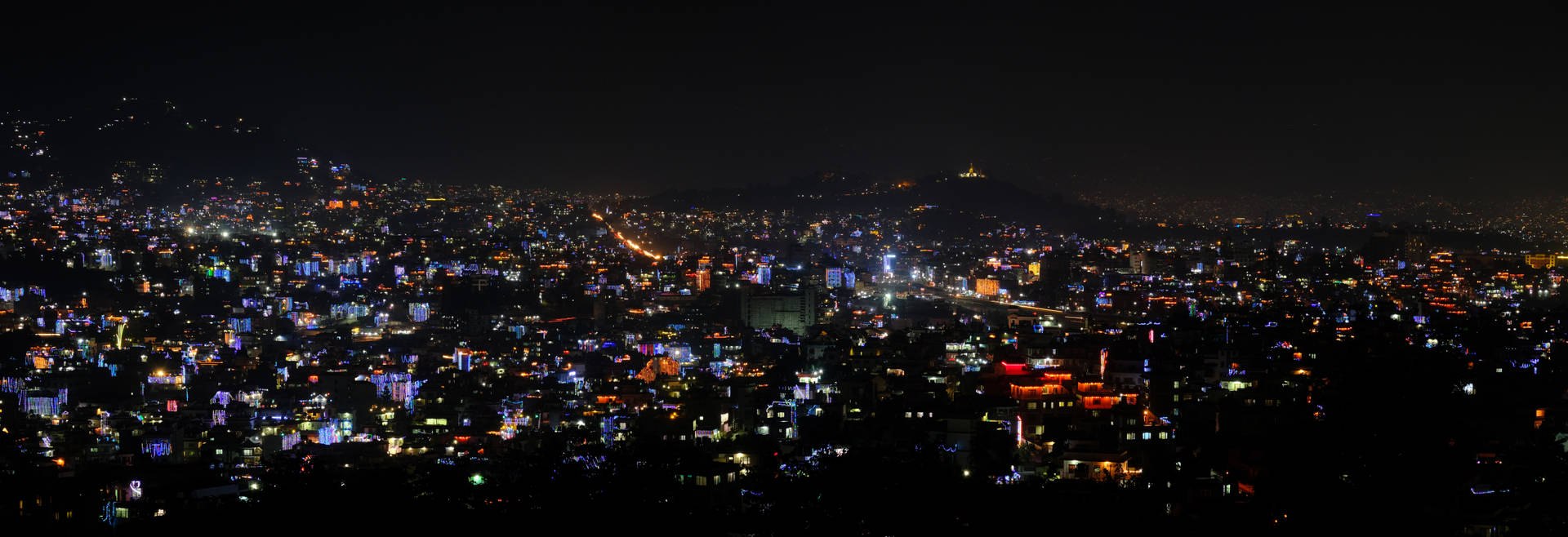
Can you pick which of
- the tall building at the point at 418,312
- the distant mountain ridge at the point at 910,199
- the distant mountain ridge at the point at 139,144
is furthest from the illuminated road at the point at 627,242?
the tall building at the point at 418,312

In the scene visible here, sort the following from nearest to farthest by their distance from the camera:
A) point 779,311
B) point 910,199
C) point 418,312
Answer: point 418,312 → point 779,311 → point 910,199

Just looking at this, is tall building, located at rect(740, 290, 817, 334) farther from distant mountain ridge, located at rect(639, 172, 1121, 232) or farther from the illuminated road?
distant mountain ridge, located at rect(639, 172, 1121, 232)

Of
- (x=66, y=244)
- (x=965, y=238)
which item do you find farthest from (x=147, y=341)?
(x=965, y=238)

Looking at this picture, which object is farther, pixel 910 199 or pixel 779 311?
pixel 910 199

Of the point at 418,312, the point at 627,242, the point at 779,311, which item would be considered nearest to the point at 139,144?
the point at 627,242

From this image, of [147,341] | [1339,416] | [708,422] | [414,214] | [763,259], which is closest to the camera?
[1339,416]

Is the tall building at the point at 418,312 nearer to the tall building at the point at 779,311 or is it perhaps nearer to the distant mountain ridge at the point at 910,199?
the tall building at the point at 779,311

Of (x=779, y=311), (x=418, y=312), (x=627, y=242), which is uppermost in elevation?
(x=627, y=242)

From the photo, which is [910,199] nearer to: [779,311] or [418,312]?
[779,311]

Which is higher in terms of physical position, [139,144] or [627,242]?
[139,144]

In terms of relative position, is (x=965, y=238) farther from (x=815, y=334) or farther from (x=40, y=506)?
(x=40, y=506)

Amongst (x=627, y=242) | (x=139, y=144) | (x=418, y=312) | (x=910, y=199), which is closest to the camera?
(x=418, y=312)
